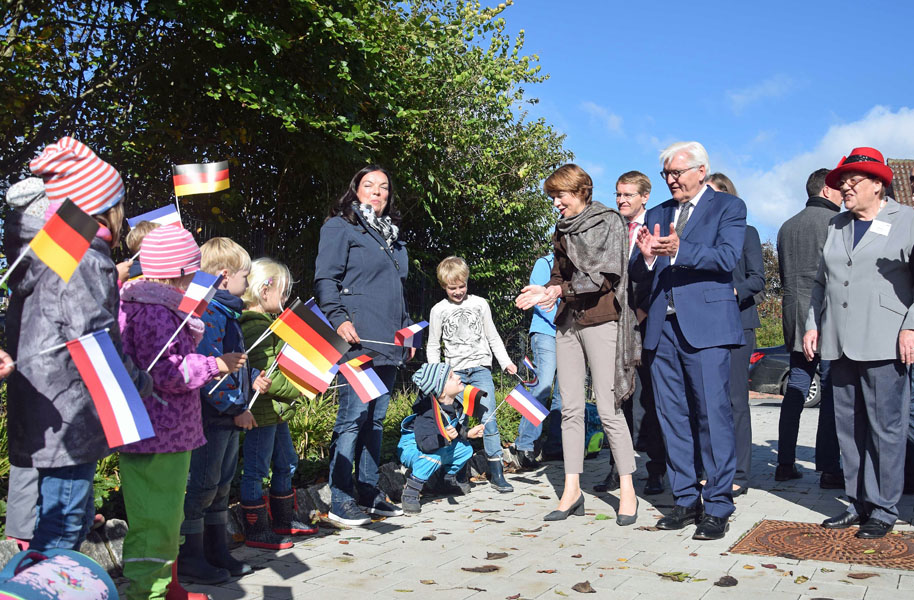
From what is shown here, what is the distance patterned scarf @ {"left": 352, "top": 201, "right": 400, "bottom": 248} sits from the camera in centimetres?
564

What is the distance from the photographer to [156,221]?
418cm

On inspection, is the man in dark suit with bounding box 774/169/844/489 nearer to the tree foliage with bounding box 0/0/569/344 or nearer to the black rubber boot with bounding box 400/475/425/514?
the black rubber boot with bounding box 400/475/425/514

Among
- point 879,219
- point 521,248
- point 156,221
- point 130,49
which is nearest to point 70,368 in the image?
point 156,221

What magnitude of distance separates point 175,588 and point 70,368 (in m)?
1.27

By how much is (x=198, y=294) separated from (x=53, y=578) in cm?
120

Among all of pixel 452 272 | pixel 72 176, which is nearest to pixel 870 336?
pixel 452 272

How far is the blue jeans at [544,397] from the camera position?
25.4 feet

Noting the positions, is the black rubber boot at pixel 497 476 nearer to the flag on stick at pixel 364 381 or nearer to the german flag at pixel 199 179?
the flag on stick at pixel 364 381

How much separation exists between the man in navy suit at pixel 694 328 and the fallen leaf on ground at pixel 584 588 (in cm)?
123

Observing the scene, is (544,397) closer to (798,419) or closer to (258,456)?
(798,419)

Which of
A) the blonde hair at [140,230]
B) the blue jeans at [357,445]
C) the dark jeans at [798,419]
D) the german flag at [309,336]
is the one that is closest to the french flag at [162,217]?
the blonde hair at [140,230]

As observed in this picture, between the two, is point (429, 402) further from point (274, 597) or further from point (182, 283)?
point (182, 283)

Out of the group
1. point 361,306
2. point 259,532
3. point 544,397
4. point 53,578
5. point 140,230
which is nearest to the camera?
point 53,578

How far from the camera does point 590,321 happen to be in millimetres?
5617
